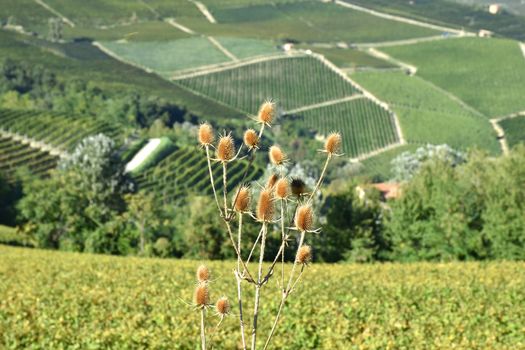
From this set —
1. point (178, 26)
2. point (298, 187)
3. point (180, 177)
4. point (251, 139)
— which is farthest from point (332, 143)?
point (178, 26)

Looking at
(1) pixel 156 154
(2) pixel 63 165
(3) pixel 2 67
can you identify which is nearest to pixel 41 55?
(3) pixel 2 67

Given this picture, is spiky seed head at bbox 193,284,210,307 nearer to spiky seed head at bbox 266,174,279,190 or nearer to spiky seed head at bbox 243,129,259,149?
spiky seed head at bbox 266,174,279,190

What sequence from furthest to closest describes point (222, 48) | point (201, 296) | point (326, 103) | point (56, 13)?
point (56, 13) < point (222, 48) < point (326, 103) < point (201, 296)

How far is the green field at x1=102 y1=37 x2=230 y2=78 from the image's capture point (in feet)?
462

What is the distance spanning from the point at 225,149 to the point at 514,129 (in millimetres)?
Result: 113540

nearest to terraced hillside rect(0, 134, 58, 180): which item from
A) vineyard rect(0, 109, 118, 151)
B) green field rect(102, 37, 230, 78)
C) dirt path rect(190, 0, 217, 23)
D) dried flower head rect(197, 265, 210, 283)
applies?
vineyard rect(0, 109, 118, 151)

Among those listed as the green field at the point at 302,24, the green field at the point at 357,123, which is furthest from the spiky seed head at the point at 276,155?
the green field at the point at 302,24

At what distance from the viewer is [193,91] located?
130 m

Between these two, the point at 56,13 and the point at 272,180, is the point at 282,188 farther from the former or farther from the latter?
the point at 56,13

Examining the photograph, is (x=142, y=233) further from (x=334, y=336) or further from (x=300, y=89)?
(x=300, y=89)

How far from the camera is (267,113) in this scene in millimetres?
4730

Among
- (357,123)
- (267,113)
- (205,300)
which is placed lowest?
(357,123)

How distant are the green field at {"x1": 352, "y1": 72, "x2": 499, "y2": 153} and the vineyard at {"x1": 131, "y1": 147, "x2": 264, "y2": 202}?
31468 millimetres

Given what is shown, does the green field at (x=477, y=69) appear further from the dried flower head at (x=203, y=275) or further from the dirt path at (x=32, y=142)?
the dried flower head at (x=203, y=275)
